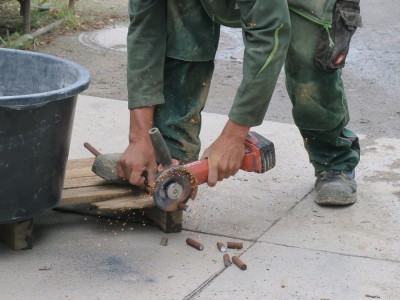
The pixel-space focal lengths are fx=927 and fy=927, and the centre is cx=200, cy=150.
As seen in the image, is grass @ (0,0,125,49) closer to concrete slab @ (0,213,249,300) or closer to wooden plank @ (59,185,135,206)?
wooden plank @ (59,185,135,206)

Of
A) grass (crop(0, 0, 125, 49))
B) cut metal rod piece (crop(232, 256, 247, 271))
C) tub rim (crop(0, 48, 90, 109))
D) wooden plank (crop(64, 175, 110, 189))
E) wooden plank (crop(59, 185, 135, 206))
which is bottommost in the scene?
grass (crop(0, 0, 125, 49))

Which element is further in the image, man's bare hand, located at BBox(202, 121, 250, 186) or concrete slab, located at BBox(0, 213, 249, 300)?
man's bare hand, located at BBox(202, 121, 250, 186)

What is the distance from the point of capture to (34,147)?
3604 mm

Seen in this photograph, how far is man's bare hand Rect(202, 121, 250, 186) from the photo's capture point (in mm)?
3691

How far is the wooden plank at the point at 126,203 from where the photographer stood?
389cm

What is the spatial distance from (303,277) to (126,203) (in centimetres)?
82

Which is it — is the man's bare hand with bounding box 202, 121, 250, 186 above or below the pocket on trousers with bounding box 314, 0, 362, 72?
below

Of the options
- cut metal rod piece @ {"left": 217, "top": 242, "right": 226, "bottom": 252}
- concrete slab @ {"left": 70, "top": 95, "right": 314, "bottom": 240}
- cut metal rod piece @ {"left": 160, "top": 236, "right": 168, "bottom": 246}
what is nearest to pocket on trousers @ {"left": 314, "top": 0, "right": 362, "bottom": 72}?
concrete slab @ {"left": 70, "top": 95, "right": 314, "bottom": 240}

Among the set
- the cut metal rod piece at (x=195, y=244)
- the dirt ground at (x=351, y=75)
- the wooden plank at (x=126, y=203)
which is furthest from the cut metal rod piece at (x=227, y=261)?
the dirt ground at (x=351, y=75)

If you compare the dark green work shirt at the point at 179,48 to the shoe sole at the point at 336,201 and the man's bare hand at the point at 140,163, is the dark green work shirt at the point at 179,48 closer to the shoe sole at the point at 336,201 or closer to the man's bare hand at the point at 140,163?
the man's bare hand at the point at 140,163

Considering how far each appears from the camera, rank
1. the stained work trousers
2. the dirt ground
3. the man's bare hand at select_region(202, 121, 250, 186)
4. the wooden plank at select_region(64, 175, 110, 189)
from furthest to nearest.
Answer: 1. the dirt ground
2. the wooden plank at select_region(64, 175, 110, 189)
3. the stained work trousers
4. the man's bare hand at select_region(202, 121, 250, 186)

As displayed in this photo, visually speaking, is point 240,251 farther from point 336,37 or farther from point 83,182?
point 336,37

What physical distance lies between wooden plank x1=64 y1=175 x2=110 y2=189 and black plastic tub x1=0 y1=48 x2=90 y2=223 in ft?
0.95

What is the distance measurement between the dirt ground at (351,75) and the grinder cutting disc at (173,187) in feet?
6.73
